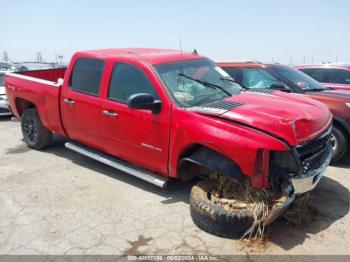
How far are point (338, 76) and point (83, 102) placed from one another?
710cm

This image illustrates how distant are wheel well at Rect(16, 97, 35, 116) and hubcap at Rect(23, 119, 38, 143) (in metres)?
0.30

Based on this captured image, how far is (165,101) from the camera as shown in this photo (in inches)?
169

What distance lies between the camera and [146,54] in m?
5.06

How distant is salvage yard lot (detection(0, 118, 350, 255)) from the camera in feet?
12.0

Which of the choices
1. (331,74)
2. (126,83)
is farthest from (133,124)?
(331,74)

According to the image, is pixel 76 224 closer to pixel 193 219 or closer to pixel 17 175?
pixel 193 219

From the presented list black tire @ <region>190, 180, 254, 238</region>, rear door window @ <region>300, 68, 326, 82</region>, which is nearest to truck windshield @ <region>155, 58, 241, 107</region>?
black tire @ <region>190, 180, 254, 238</region>

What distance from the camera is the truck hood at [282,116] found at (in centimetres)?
354

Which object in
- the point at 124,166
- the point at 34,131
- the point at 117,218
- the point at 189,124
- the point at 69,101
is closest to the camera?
the point at 189,124

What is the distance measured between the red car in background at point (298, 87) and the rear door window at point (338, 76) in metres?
2.89

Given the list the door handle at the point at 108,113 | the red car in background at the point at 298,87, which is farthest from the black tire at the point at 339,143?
the door handle at the point at 108,113

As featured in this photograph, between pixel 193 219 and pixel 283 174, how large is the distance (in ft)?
3.71

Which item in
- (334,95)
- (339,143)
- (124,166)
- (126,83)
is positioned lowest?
(124,166)

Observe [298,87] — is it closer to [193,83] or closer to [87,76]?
[193,83]
